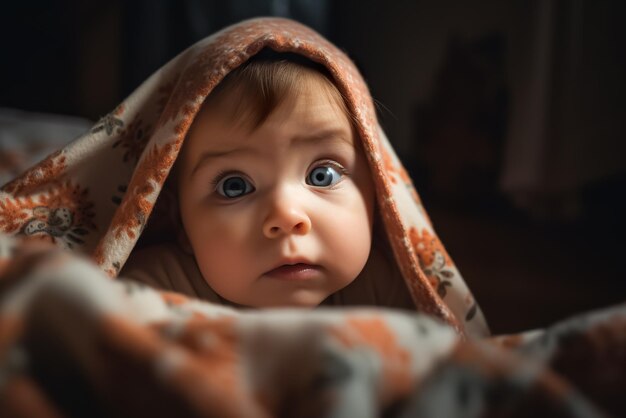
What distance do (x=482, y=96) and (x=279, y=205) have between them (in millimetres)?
1120

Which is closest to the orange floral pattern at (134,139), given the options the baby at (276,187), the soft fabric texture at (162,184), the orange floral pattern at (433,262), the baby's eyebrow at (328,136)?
the soft fabric texture at (162,184)

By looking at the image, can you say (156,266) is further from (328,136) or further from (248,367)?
(248,367)

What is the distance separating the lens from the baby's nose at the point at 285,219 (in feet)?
2.38

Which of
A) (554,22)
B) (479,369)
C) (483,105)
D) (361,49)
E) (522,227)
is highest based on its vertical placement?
(479,369)

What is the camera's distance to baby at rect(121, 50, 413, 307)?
2.46ft

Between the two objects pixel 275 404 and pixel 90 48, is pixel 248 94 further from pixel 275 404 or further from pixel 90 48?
pixel 90 48

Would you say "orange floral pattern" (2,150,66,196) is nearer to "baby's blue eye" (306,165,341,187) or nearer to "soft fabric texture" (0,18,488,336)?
"soft fabric texture" (0,18,488,336)

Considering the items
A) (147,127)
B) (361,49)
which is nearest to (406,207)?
(147,127)

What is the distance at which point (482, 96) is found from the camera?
1.69m

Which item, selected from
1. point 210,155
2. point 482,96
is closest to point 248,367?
point 210,155

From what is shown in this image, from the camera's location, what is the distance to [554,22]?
1.42 metres

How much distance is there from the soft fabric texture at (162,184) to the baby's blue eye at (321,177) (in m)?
0.06

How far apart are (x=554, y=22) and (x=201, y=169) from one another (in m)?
1.01

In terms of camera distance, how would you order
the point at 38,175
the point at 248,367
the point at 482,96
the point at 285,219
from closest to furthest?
the point at 248,367 < the point at 285,219 < the point at 38,175 < the point at 482,96
